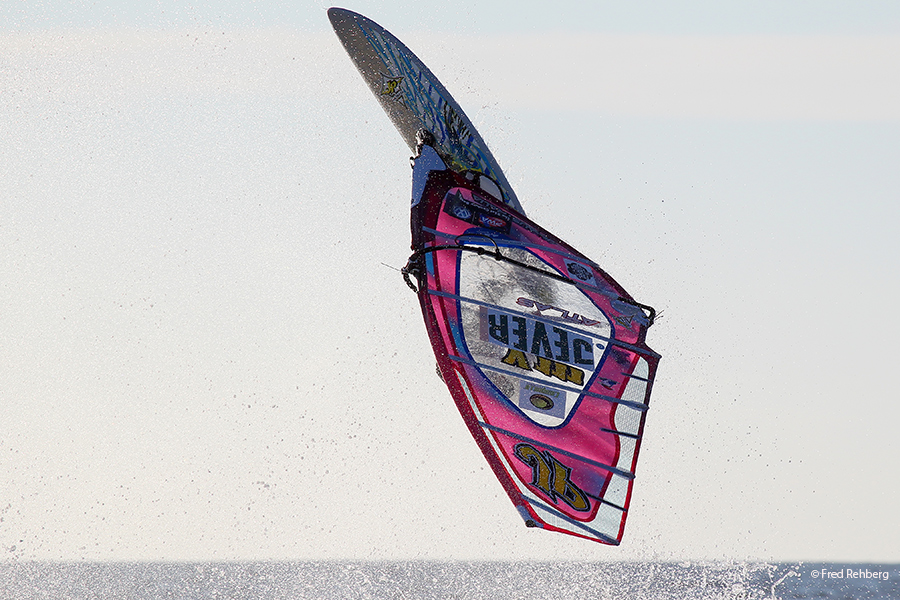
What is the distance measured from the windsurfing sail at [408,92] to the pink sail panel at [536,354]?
1510 millimetres

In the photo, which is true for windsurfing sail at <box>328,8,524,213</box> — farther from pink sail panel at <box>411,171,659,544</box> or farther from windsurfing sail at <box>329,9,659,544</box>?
pink sail panel at <box>411,171,659,544</box>

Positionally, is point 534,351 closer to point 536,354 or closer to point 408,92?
point 536,354

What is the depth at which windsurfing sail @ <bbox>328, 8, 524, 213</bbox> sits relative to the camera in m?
9.42

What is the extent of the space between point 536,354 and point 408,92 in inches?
129

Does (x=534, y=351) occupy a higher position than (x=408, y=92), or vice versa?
(x=408, y=92)

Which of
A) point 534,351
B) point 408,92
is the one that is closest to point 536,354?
point 534,351

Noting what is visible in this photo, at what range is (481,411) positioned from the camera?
771 centimetres

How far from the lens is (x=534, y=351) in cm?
820

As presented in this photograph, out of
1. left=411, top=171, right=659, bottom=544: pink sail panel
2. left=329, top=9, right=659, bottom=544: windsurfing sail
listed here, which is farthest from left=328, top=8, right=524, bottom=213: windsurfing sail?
left=411, top=171, right=659, bottom=544: pink sail panel

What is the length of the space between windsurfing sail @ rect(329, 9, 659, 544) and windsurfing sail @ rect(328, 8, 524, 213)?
127cm

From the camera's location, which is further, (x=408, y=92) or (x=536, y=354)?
(x=408, y=92)

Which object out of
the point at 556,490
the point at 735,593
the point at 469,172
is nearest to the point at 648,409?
the point at 556,490

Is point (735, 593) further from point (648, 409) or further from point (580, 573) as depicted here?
point (648, 409)

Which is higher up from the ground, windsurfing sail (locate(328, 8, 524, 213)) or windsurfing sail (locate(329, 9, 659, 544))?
windsurfing sail (locate(328, 8, 524, 213))
